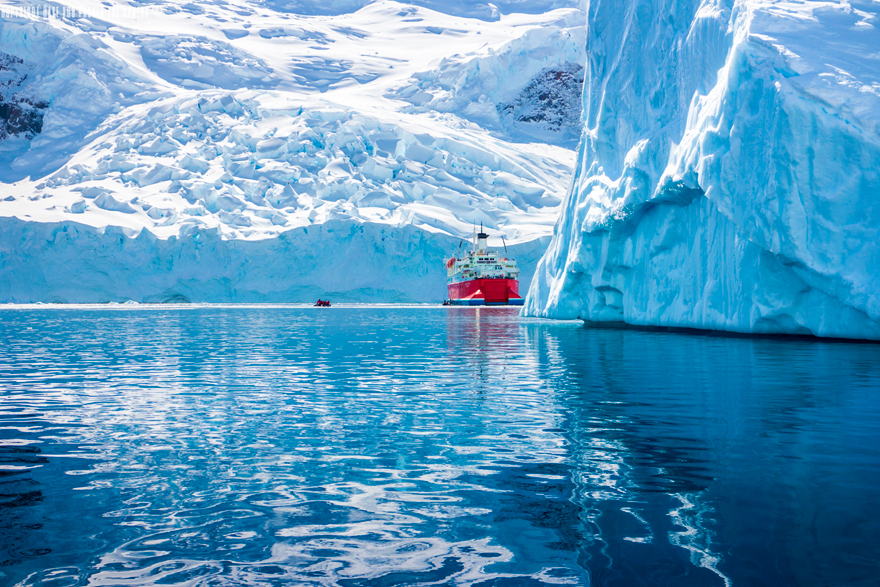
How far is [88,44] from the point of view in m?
58.6

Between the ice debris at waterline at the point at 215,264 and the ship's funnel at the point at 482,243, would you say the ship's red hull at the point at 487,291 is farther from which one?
the ice debris at waterline at the point at 215,264

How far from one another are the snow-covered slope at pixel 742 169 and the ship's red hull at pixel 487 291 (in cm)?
2524

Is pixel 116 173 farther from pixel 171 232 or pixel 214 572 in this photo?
pixel 214 572

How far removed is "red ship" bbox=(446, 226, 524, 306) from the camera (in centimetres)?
4628

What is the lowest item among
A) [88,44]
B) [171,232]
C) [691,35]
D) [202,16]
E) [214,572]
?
[214,572]

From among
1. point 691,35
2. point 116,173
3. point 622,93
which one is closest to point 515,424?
point 691,35

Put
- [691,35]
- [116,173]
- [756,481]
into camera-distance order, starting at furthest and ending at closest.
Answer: [116,173] < [691,35] < [756,481]

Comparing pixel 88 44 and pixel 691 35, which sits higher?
pixel 88 44

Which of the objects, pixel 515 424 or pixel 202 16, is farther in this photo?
pixel 202 16

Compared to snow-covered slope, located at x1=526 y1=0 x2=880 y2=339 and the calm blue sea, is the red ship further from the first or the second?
the calm blue sea

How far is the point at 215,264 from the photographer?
42.1 m

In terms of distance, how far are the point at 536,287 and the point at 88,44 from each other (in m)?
48.0

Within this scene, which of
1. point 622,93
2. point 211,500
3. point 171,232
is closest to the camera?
point 211,500

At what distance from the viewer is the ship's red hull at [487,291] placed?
4709cm
